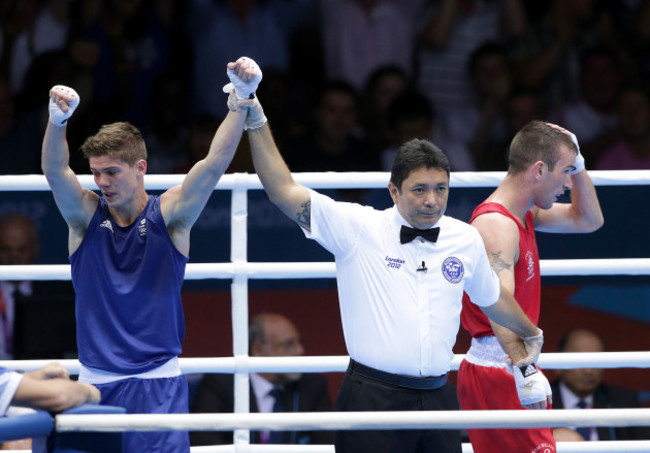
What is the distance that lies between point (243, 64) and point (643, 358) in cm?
183

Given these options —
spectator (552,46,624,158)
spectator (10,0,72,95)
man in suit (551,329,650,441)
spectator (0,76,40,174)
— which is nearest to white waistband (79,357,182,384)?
man in suit (551,329,650,441)

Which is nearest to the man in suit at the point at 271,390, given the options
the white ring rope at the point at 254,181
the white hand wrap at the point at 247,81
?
the white ring rope at the point at 254,181

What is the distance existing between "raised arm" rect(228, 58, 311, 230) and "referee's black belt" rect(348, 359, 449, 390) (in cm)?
48

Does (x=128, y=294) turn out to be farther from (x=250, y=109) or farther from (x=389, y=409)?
(x=389, y=409)

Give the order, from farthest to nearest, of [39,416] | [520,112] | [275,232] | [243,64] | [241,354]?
[520,112], [275,232], [241,354], [243,64], [39,416]

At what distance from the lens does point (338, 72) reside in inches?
264

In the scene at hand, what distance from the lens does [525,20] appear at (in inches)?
275

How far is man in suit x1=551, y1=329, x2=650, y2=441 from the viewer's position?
4848 mm

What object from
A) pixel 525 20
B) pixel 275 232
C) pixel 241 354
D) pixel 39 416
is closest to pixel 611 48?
pixel 525 20

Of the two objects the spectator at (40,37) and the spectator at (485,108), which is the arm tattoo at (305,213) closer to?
the spectator at (485,108)

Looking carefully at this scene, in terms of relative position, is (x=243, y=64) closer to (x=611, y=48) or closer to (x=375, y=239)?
(x=375, y=239)

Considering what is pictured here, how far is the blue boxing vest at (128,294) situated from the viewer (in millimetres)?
3221

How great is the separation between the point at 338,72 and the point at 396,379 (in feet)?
12.8

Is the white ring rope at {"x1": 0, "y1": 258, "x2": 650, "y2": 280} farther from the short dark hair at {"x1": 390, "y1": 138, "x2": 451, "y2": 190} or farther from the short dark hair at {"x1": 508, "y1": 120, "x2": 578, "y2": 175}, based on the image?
the short dark hair at {"x1": 390, "y1": 138, "x2": 451, "y2": 190}
